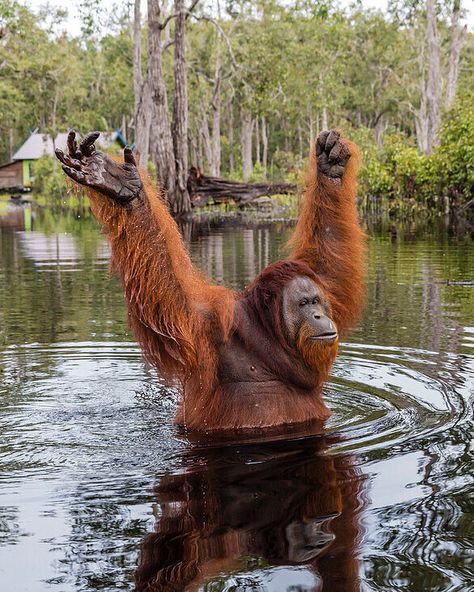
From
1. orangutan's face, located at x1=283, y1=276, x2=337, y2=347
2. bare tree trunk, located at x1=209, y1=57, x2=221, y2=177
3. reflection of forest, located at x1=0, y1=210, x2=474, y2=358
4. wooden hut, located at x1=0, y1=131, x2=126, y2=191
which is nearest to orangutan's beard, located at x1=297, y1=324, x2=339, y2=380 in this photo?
orangutan's face, located at x1=283, y1=276, x2=337, y2=347

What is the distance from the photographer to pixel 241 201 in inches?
1344

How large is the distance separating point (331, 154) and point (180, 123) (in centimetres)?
2546

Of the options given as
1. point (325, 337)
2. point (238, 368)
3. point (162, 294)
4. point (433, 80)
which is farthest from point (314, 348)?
point (433, 80)

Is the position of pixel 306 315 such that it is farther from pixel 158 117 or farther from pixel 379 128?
pixel 379 128

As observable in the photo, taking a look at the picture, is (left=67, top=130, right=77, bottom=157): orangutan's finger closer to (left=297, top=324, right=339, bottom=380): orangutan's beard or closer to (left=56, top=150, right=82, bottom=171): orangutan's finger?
(left=56, top=150, right=82, bottom=171): orangutan's finger

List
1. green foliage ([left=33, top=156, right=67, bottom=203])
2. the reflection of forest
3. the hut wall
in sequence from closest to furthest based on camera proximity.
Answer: the reflection of forest
green foliage ([left=33, top=156, right=67, bottom=203])
the hut wall

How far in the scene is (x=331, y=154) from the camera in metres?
5.11

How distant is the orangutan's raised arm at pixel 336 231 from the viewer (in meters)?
5.16

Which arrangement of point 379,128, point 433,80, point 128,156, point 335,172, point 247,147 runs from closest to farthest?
point 128,156 < point 335,172 < point 433,80 < point 247,147 < point 379,128

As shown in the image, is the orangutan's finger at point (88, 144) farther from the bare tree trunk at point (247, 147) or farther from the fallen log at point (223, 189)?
the bare tree trunk at point (247, 147)

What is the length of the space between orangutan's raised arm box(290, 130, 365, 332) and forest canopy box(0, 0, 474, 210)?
23037 millimetres

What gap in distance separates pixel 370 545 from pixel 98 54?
70.7 meters

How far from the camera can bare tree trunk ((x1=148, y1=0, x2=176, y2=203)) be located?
28.9 metres

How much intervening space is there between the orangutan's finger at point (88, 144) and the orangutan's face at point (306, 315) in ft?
3.99
